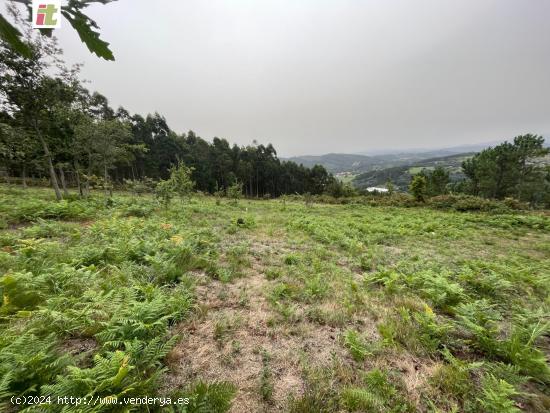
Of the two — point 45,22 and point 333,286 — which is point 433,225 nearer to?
point 333,286

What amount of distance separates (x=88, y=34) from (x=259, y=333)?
151 inches

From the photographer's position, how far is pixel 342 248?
338 inches

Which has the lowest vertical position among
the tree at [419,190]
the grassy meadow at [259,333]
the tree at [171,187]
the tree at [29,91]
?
the tree at [419,190]

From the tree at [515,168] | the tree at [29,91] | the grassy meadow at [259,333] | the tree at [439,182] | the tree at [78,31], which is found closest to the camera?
the tree at [78,31]

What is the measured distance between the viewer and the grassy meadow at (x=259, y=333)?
2.30 m

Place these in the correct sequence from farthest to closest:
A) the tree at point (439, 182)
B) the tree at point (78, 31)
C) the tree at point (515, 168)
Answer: the tree at point (439, 182) → the tree at point (515, 168) → the tree at point (78, 31)

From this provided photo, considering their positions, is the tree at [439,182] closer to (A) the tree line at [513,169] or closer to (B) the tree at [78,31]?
(A) the tree line at [513,169]

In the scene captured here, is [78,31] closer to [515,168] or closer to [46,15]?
[46,15]

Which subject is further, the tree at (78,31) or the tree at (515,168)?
the tree at (515,168)

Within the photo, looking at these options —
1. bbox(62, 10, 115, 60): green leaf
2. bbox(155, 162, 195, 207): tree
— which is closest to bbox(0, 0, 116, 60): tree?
bbox(62, 10, 115, 60): green leaf

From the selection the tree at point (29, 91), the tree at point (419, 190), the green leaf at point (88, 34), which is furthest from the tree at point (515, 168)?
the tree at point (29, 91)

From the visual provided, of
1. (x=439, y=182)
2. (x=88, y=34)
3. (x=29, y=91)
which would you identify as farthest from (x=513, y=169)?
(x=29, y=91)

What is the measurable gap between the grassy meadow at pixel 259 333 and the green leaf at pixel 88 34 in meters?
2.68

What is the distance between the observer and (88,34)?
1.30 m
